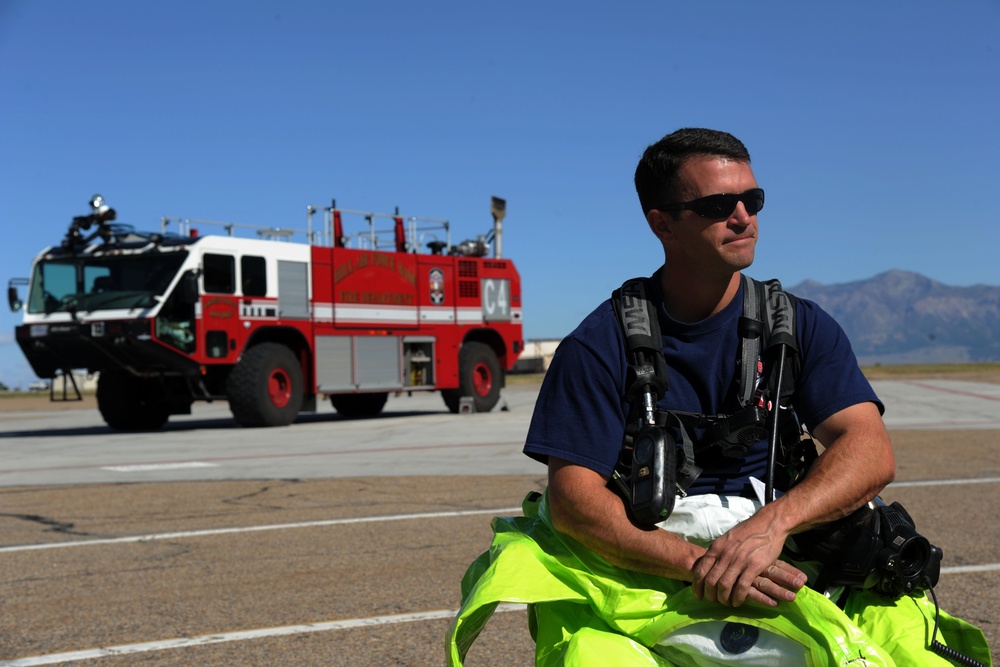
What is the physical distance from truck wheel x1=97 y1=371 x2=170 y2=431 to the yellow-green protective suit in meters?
19.0

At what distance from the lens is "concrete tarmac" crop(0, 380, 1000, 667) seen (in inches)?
194

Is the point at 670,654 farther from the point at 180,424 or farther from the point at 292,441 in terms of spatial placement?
the point at 180,424

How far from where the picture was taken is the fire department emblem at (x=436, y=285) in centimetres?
2353

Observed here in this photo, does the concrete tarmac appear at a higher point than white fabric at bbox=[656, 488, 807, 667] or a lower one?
lower

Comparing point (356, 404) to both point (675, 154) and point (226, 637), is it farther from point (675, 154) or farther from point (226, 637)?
point (675, 154)

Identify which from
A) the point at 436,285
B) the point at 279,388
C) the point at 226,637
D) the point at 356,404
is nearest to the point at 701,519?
the point at 226,637

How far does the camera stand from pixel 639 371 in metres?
2.60

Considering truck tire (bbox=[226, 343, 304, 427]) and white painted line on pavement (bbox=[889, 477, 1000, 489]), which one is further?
truck tire (bbox=[226, 343, 304, 427])

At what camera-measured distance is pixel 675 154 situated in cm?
270

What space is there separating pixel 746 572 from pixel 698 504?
11.7 inches

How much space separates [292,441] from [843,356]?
14577mm

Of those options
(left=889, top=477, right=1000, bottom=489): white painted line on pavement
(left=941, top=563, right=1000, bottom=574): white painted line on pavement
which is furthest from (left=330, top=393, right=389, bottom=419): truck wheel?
(left=941, top=563, right=1000, bottom=574): white painted line on pavement

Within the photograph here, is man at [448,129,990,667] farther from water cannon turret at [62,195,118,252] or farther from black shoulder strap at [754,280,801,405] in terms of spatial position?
water cannon turret at [62,195,118,252]

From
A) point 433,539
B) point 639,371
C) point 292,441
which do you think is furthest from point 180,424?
point 639,371
